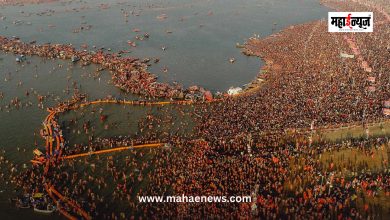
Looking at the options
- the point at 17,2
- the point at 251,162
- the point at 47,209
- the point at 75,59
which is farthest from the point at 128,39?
the point at 17,2

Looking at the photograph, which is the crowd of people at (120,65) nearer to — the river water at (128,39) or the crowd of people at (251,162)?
the crowd of people at (251,162)

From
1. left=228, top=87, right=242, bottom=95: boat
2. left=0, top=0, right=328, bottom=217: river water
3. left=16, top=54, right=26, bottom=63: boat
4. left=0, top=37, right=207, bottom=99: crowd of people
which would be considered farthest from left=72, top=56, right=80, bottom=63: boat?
left=228, top=87, right=242, bottom=95: boat

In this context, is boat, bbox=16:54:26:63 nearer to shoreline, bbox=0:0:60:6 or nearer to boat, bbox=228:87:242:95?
boat, bbox=228:87:242:95

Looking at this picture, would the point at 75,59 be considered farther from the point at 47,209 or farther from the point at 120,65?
the point at 47,209

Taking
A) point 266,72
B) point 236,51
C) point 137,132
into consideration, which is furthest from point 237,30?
point 137,132

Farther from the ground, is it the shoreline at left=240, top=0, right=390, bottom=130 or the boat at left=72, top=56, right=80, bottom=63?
the boat at left=72, top=56, right=80, bottom=63

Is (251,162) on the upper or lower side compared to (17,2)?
lower
